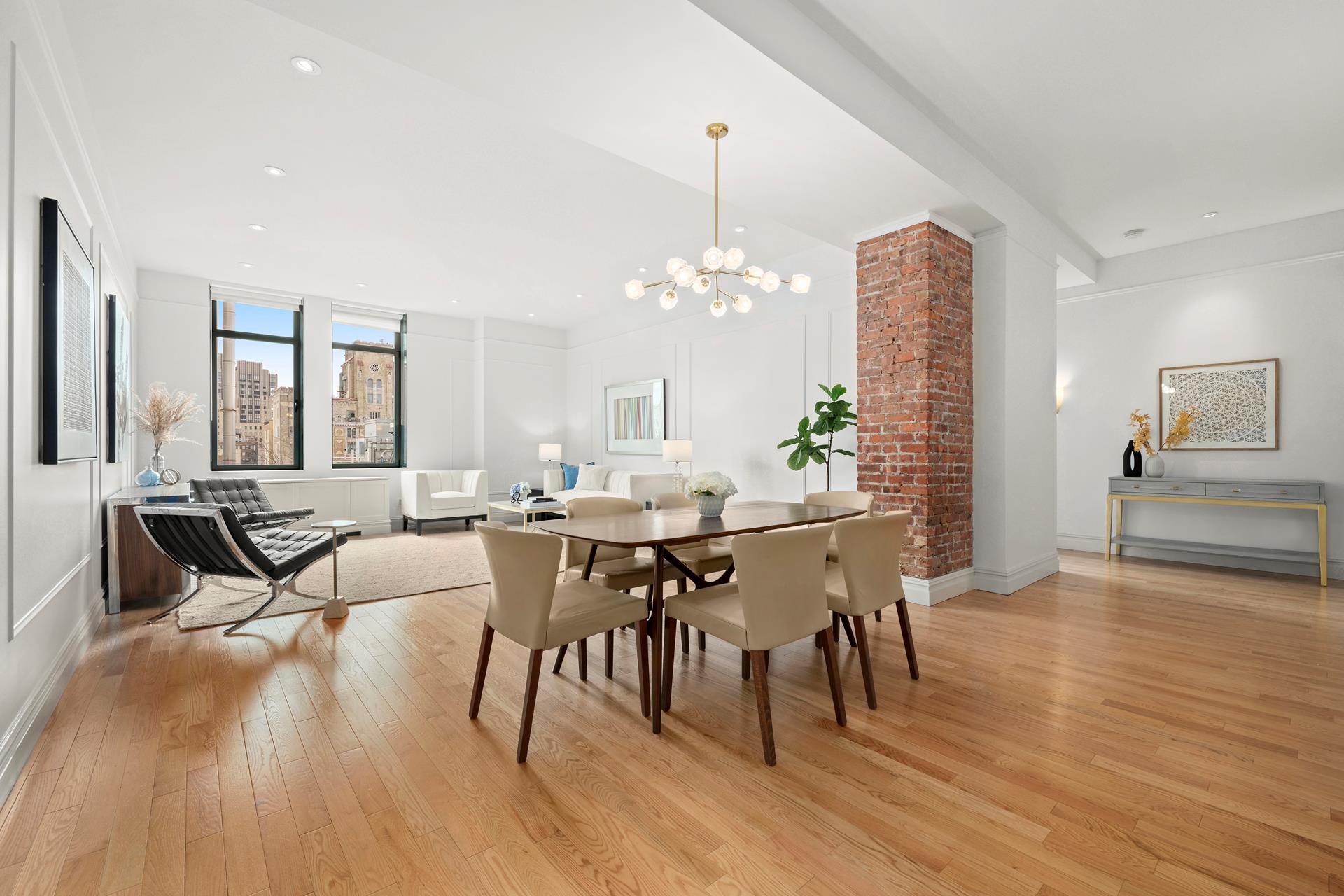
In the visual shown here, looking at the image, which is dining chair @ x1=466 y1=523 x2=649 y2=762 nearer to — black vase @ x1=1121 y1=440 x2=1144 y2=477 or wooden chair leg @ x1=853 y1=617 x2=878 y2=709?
wooden chair leg @ x1=853 y1=617 x2=878 y2=709

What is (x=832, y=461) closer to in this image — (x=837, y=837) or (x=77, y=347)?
(x=837, y=837)

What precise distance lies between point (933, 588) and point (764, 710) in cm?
255

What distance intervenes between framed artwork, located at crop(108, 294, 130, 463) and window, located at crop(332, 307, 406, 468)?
2.75 meters

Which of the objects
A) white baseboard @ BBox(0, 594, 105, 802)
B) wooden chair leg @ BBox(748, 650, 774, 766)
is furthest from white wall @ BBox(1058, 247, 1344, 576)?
white baseboard @ BBox(0, 594, 105, 802)

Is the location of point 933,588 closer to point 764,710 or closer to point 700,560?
point 700,560

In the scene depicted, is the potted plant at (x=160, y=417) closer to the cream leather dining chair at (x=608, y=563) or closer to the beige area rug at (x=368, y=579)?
the beige area rug at (x=368, y=579)

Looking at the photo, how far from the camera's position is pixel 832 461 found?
556 cm

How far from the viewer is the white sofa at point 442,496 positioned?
7617 mm

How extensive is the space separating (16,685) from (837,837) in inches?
110

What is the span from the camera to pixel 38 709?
2281mm

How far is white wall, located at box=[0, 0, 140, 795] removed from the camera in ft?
6.64

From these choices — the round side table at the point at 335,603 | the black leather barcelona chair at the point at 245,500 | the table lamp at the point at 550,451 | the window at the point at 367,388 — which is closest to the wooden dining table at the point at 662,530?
the round side table at the point at 335,603

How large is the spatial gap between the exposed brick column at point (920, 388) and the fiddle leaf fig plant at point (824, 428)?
49cm

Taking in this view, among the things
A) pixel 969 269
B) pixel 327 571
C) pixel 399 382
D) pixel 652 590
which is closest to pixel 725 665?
pixel 652 590
